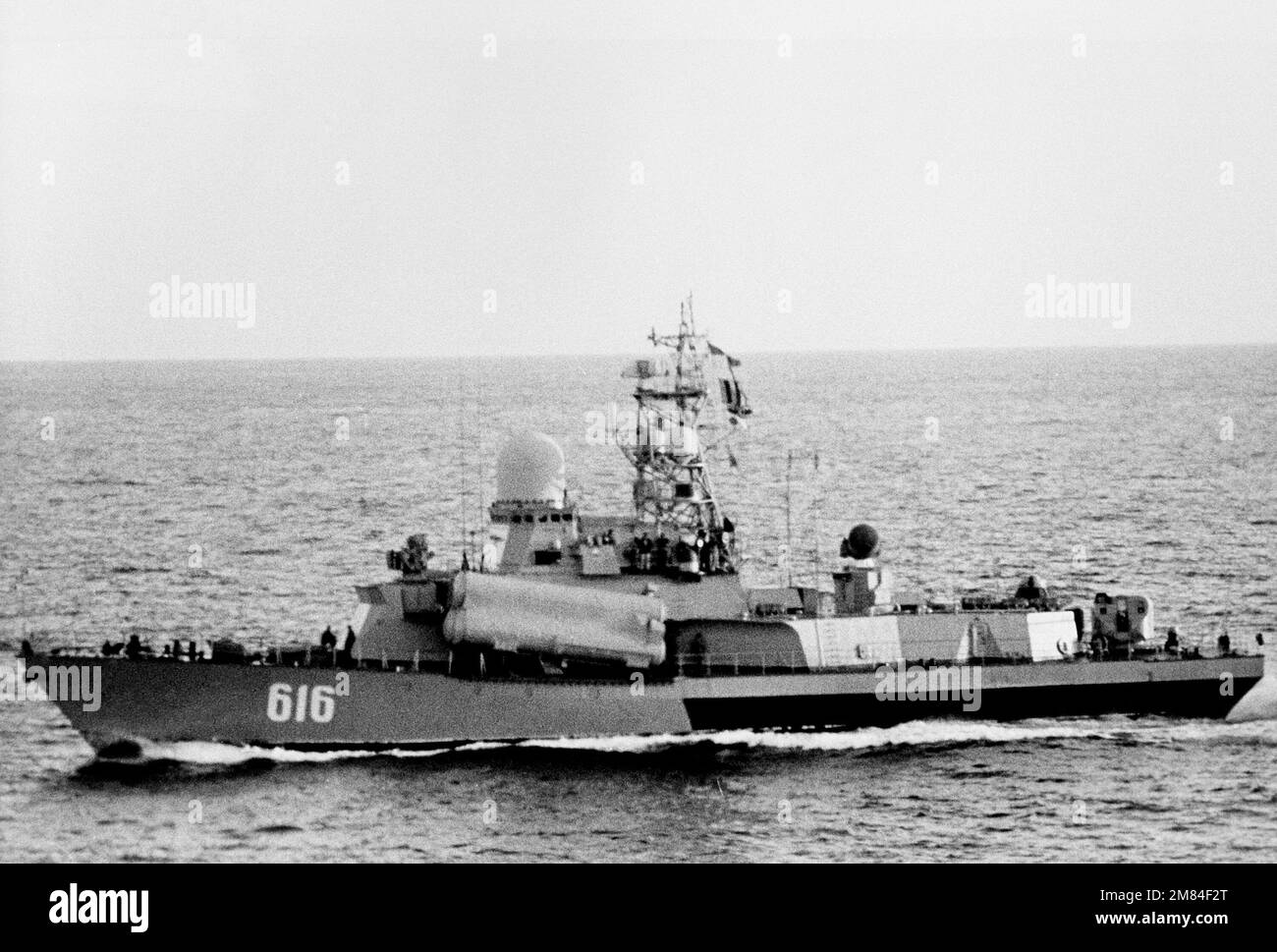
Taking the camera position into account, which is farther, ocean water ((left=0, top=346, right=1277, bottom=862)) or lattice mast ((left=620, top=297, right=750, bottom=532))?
lattice mast ((left=620, top=297, right=750, bottom=532))

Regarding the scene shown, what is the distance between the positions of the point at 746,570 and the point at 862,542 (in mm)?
21793

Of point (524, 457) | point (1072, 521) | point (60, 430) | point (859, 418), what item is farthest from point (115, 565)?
point (859, 418)

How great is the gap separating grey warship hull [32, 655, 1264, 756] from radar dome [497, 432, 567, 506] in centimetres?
574

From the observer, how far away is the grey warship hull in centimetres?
6016

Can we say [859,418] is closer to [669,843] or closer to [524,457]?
[524,457]

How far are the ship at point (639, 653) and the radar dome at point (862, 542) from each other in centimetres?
7

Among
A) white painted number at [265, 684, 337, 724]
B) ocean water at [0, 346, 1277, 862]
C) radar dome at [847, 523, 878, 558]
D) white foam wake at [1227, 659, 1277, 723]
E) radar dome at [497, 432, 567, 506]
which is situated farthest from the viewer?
white foam wake at [1227, 659, 1277, 723]

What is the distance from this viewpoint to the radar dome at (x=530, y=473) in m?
64.7

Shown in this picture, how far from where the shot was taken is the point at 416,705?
60.8 metres

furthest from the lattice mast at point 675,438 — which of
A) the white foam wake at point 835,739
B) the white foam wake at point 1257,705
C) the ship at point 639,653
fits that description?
the white foam wake at point 1257,705

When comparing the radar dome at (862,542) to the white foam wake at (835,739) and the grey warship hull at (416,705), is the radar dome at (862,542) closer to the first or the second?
the grey warship hull at (416,705)

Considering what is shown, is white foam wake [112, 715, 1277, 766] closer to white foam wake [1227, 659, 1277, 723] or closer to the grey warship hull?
the grey warship hull

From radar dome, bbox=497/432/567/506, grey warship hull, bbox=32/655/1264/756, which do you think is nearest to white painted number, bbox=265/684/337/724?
grey warship hull, bbox=32/655/1264/756
